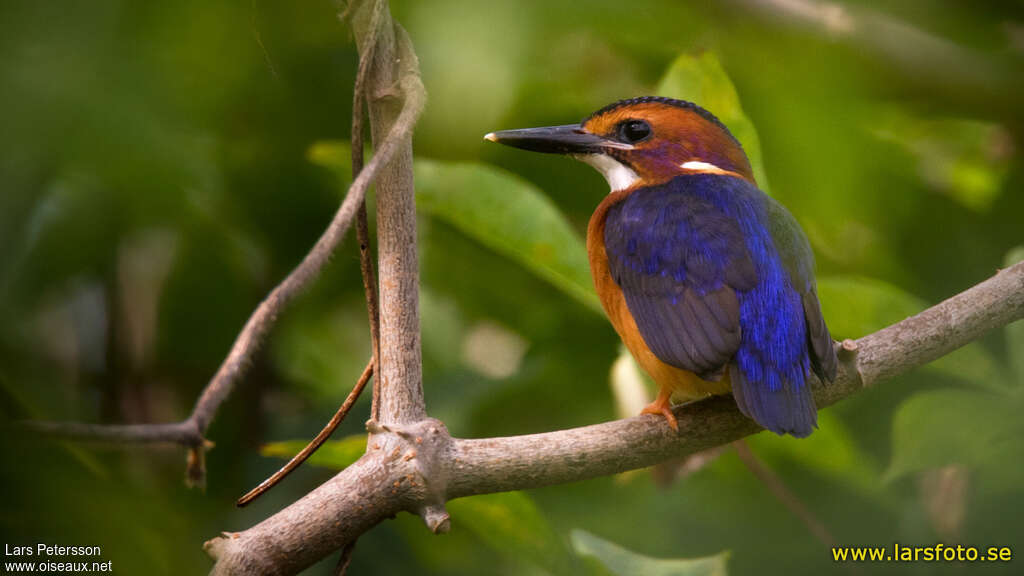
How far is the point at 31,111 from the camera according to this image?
1.69 meters

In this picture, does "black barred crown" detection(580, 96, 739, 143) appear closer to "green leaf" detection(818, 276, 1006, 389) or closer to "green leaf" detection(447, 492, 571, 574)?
"green leaf" detection(818, 276, 1006, 389)

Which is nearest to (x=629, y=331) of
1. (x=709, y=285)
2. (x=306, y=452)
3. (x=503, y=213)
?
(x=709, y=285)

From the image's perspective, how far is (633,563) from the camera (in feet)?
5.65

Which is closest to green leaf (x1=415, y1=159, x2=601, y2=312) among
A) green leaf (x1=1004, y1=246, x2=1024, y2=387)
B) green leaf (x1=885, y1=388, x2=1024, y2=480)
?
green leaf (x1=885, y1=388, x2=1024, y2=480)

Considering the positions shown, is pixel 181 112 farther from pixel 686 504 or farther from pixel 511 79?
pixel 686 504

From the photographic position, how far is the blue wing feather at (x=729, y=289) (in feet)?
5.47

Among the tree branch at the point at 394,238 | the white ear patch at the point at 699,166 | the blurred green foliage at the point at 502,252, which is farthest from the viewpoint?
the white ear patch at the point at 699,166

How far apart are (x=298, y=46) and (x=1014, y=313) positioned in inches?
65.3

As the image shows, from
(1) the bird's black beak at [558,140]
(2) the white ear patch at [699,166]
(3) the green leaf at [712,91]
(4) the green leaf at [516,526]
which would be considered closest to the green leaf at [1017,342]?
(3) the green leaf at [712,91]

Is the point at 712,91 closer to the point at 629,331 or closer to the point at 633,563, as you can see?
the point at 629,331

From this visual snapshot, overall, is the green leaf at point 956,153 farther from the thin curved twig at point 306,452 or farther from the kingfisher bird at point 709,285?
the thin curved twig at point 306,452

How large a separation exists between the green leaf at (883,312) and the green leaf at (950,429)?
0.31ft

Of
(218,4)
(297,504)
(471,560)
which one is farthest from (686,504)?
(218,4)

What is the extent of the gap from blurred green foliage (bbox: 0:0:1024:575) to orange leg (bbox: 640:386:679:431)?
28 cm
